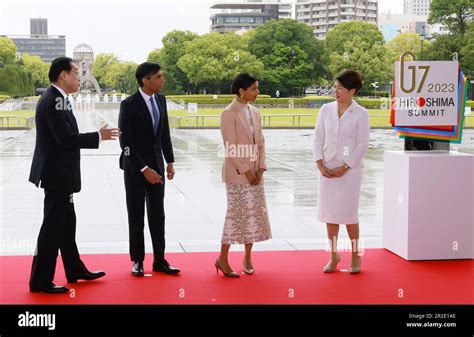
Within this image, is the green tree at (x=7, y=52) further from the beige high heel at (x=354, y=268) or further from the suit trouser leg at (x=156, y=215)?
the beige high heel at (x=354, y=268)

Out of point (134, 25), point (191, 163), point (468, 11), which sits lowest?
point (191, 163)

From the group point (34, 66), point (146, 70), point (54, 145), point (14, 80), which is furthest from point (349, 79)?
point (14, 80)

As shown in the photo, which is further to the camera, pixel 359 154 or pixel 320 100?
pixel 320 100

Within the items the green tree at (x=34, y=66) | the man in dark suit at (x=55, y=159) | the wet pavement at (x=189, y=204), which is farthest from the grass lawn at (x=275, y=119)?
the man in dark suit at (x=55, y=159)

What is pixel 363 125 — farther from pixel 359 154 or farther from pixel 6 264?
pixel 6 264

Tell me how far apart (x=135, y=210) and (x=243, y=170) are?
85cm

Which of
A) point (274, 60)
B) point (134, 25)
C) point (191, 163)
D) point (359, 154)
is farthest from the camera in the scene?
point (274, 60)

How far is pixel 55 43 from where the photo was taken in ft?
46.6

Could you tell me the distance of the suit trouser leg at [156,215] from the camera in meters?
5.82

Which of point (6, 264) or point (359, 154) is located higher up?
point (359, 154)

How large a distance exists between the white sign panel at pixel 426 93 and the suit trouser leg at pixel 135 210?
2.30 m

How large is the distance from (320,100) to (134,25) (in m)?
27.9

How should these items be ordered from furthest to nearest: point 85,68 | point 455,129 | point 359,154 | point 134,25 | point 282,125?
point 282,125, point 85,68, point 134,25, point 455,129, point 359,154
